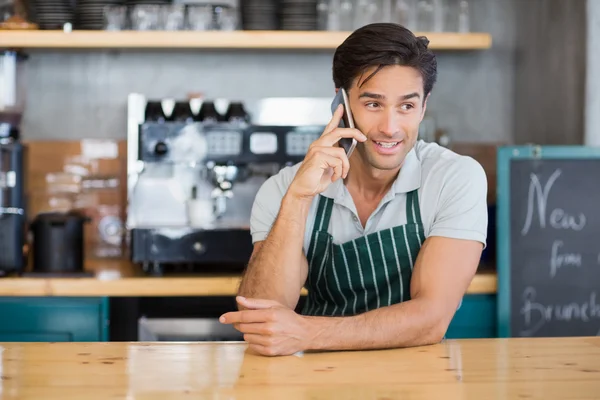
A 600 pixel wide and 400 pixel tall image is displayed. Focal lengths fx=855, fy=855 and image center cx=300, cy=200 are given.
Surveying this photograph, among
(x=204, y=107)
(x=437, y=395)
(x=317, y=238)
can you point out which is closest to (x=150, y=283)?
(x=204, y=107)

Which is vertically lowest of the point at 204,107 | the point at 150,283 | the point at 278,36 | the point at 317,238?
the point at 150,283

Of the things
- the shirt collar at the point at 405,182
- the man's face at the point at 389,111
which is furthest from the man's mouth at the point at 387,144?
the shirt collar at the point at 405,182

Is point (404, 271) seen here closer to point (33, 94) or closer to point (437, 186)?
point (437, 186)

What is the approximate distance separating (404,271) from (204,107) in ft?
4.49

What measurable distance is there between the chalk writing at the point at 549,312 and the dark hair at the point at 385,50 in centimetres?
112

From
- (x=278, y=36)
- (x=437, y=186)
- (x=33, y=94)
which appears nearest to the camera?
(x=437, y=186)

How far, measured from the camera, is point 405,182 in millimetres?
2074

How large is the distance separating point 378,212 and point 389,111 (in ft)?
0.87

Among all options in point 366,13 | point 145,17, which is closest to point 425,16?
point 366,13

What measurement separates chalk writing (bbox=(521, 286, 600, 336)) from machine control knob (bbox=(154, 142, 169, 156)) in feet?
4.34

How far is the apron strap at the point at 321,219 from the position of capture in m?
2.12

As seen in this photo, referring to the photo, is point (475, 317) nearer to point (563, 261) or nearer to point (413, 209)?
point (563, 261)

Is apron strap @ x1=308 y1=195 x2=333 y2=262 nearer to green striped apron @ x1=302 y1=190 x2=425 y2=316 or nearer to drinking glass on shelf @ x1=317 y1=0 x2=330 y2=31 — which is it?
green striped apron @ x1=302 y1=190 x2=425 y2=316

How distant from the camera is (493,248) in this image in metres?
3.12
